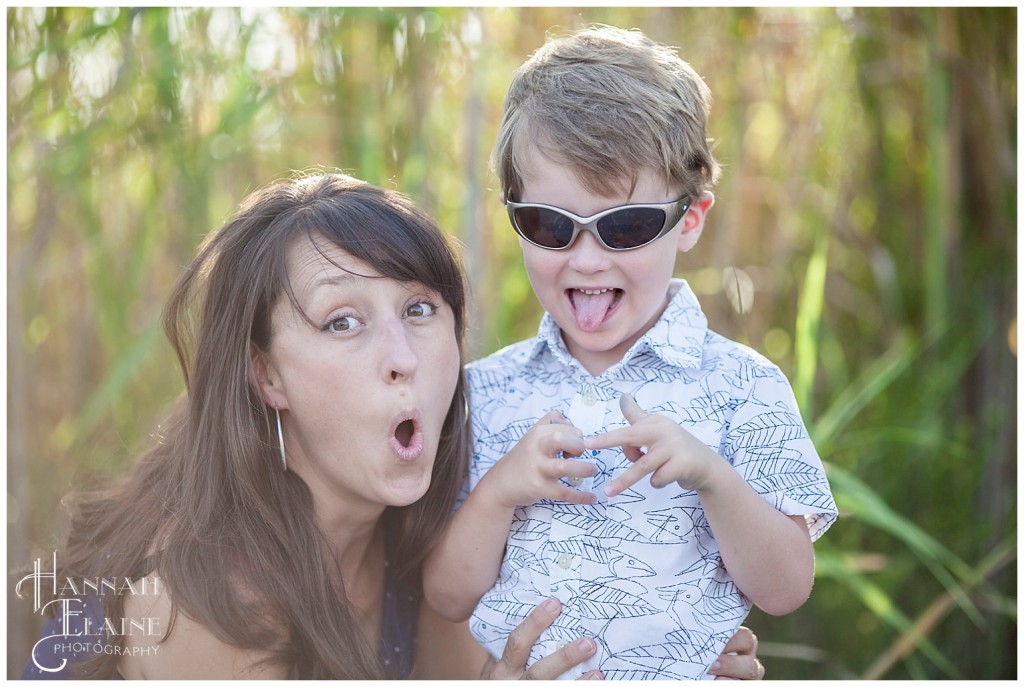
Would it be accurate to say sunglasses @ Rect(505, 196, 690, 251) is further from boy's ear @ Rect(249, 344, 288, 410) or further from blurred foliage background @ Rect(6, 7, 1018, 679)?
blurred foliage background @ Rect(6, 7, 1018, 679)

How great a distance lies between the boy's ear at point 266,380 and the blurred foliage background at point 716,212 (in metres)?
0.74

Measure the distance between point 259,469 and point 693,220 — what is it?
0.69m

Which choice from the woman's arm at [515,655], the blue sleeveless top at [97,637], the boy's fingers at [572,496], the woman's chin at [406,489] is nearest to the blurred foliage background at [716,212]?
the blue sleeveless top at [97,637]

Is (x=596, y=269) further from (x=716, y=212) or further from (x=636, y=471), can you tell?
(x=716, y=212)

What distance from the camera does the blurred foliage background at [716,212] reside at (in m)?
2.06

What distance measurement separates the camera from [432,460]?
4.27ft

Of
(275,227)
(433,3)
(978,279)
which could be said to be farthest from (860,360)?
(275,227)

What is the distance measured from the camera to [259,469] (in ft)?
4.46

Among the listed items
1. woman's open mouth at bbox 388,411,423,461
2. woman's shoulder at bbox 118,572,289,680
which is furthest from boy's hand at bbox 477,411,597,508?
woman's shoulder at bbox 118,572,289,680

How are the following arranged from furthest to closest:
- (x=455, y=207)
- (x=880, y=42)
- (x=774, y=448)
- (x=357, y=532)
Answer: (x=880, y=42) → (x=455, y=207) → (x=357, y=532) → (x=774, y=448)

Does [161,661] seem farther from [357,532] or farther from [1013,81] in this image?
[1013,81]

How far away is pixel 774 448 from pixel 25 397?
189 cm

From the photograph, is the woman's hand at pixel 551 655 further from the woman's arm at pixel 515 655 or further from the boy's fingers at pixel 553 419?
the boy's fingers at pixel 553 419

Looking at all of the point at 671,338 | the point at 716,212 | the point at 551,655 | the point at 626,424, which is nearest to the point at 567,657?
the point at 551,655
